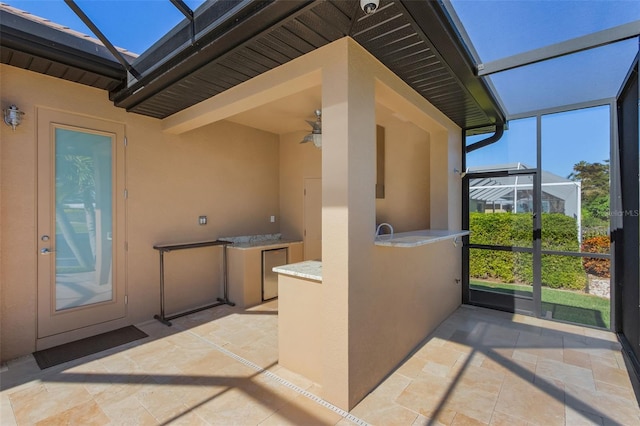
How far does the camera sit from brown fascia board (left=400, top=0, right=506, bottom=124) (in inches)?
73.5

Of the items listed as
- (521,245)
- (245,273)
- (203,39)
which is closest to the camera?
(203,39)

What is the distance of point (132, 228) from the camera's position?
384cm

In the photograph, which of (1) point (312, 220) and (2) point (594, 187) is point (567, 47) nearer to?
(2) point (594, 187)

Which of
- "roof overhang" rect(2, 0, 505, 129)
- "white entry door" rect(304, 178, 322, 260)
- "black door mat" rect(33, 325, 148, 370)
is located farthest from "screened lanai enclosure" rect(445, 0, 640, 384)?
"black door mat" rect(33, 325, 148, 370)

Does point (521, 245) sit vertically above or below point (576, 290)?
above

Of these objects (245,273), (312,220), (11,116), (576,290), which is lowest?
(576,290)

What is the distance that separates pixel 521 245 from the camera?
423cm

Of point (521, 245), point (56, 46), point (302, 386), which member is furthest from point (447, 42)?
point (56, 46)

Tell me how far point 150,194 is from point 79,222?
32.8 inches

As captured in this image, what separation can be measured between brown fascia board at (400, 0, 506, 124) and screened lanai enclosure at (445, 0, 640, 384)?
4.4 inches

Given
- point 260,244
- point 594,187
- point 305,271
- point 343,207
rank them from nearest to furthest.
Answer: point 343,207, point 305,271, point 594,187, point 260,244

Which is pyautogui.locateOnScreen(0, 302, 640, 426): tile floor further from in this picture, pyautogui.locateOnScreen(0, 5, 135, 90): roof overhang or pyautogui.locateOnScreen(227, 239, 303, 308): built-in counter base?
pyautogui.locateOnScreen(0, 5, 135, 90): roof overhang

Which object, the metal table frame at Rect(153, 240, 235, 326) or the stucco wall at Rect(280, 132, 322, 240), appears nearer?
the metal table frame at Rect(153, 240, 235, 326)

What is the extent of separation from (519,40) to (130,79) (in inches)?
147
